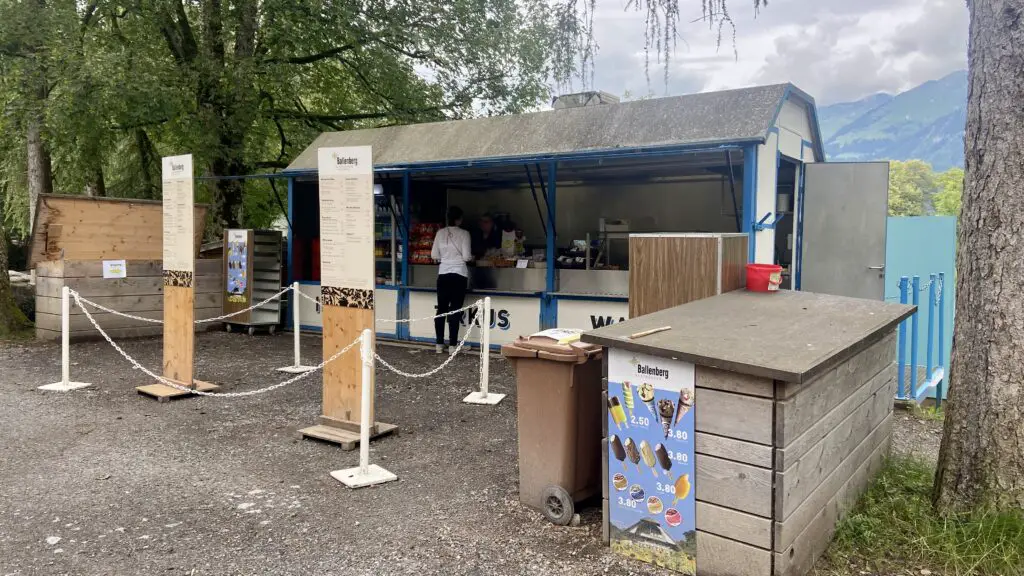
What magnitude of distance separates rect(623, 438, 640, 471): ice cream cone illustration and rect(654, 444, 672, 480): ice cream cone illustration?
0.11 m

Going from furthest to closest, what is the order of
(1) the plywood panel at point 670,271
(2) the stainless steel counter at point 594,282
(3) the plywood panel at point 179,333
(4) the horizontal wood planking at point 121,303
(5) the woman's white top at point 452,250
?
(4) the horizontal wood planking at point 121,303 < (5) the woman's white top at point 452,250 < (2) the stainless steel counter at point 594,282 < (3) the plywood panel at point 179,333 < (1) the plywood panel at point 670,271

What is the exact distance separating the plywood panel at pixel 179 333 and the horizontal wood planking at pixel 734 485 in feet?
18.3

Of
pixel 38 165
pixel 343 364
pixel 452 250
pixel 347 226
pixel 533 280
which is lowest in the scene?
pixel 343 364

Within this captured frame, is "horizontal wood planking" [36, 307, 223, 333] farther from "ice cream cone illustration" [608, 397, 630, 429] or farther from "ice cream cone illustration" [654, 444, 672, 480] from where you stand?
"ice cream cone illustration" [654, 444, 672, 480]

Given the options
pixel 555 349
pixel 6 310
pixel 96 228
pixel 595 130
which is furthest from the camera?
pixel 6 310

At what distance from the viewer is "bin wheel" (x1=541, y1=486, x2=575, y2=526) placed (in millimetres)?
3994

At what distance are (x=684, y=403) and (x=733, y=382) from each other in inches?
10.5

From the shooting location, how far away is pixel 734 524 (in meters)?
3.26

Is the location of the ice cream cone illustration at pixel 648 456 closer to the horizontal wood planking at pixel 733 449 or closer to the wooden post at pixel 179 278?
the horizontal wood planking at pixel 733 449

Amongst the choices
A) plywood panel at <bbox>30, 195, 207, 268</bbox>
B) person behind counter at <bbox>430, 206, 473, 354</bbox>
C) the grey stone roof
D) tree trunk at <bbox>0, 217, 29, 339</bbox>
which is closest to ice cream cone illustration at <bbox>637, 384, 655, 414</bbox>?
the grey stone roof

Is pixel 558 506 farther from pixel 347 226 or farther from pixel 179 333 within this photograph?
pixel 179 333

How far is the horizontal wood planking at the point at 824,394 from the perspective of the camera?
3.10 m

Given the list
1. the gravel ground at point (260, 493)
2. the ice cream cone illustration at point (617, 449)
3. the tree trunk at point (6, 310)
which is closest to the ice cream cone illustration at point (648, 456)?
the ice cream cone illustration at point (617, 449)

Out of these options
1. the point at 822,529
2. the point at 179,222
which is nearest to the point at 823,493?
the point at 822,529
